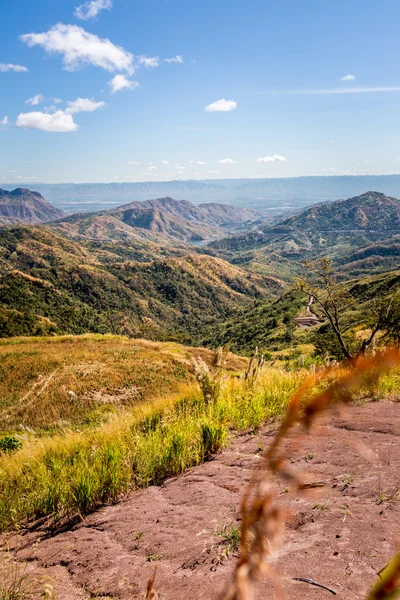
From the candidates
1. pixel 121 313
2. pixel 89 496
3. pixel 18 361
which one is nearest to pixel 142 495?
pixel 89 496

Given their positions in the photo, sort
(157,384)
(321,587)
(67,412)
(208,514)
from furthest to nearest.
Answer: (157,384) < (67,412) < (208,514) < (321,587)

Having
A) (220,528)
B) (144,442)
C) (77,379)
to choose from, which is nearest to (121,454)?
(144,442)

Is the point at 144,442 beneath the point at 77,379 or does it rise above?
above

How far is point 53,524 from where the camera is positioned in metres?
3.70

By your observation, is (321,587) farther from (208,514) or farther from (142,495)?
(142,495)

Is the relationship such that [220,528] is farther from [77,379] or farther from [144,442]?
[77,379]

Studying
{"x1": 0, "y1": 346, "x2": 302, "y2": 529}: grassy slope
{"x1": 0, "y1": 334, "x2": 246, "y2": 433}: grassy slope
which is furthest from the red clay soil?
{"x1": 0, "y1": 334, "x2": 246, "y2": 433}: grassy slope

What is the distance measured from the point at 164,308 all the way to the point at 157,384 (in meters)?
177

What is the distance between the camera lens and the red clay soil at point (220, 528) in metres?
2.29

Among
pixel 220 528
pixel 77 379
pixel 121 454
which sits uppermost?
pixel 220 528

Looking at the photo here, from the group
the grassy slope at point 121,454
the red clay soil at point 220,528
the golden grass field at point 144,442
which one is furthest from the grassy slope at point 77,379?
the red clay soil at point 220,528

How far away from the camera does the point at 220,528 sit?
2.98 m

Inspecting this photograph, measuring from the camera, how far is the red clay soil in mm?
2295

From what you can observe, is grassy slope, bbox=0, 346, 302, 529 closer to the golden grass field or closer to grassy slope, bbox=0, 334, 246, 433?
the golden grass field
